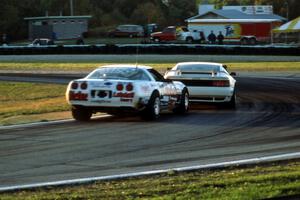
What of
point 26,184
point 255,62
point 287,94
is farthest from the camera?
point 255,62

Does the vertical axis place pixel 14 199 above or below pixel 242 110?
above

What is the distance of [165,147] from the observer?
11727 mm

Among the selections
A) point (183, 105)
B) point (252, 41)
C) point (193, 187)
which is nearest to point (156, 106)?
point (183, 105)

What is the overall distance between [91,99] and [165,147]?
4.29 meters

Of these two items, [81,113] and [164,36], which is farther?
[164,36]

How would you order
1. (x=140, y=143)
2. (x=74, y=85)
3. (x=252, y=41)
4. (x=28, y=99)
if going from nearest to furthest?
(x=140, y=143), (x=74, y=85), (x=28, y=99), (x=252, y=41)

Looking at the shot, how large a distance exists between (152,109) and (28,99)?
816cm

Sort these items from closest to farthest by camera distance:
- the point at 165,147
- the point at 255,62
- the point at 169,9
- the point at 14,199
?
the point at 14,199 < the point at 165,147 < the point at 255,62 < the point at 169,9

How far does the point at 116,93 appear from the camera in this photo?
1548 centimetres

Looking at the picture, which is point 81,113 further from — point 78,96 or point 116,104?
point 116,104

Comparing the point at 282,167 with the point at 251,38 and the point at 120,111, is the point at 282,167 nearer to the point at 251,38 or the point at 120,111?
the point at 120,111

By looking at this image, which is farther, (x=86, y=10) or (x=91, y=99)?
(x=86, y=10)

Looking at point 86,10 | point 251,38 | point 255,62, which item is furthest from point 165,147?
point 86,10

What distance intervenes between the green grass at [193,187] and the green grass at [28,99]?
8.01m
